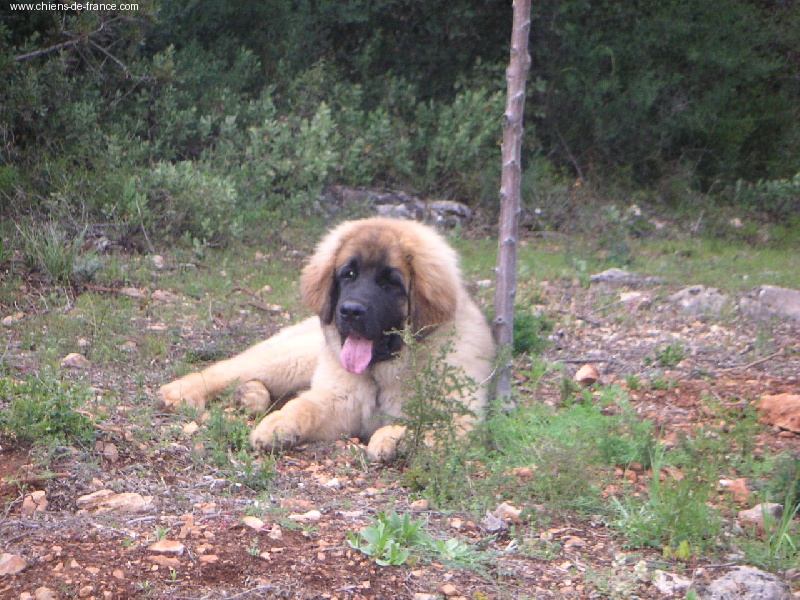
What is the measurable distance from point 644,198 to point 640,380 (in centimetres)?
708

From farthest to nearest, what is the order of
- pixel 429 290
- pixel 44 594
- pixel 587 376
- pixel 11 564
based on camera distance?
pixel 587 376 < pixel 429 290 < pixel 11 564 < pixel 44 594

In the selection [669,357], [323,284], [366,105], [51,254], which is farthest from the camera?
[366,105]

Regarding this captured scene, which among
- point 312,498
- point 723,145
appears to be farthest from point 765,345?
point 723,145

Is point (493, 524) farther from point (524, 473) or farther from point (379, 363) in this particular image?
point (379, 363)

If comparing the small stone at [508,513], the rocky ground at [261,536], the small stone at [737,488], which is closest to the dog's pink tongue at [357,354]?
the rocky ground at [261,536]

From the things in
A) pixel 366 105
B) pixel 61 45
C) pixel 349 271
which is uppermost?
pixel 61 45

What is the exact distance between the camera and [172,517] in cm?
318

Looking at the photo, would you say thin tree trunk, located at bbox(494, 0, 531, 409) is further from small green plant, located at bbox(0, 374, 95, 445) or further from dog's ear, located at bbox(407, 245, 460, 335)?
small green plant, located at bbox(0, 374, 95, 445)

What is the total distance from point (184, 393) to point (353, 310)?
1.01 metres

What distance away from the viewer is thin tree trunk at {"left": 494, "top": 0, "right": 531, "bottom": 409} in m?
4.30

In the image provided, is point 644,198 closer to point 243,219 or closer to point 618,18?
point 618,18

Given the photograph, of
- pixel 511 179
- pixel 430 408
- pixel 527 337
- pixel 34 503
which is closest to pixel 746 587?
pixel 430 408

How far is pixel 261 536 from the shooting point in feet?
9.94

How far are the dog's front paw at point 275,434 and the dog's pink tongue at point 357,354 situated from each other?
1.63 ft
